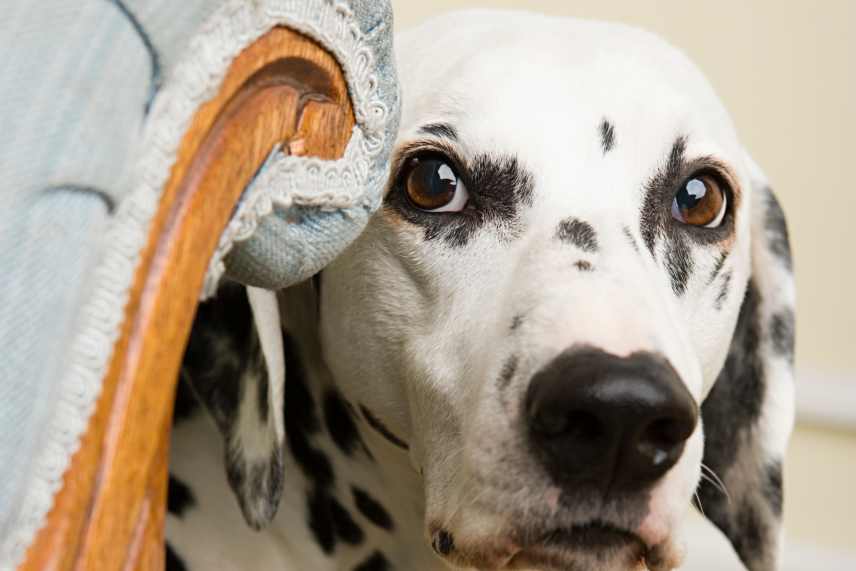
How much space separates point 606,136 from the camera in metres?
1.24

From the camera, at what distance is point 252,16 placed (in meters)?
0.65

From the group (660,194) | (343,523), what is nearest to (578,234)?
(660,194)

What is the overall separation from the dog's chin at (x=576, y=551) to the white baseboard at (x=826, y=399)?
5.08 feet

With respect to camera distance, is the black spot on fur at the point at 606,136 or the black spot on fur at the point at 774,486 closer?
the black spot on fur at the point at 606,136

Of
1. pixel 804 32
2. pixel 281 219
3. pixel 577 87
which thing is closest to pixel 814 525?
pixel 804 32

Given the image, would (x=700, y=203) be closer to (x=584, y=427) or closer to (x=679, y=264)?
(x=679, y=264)

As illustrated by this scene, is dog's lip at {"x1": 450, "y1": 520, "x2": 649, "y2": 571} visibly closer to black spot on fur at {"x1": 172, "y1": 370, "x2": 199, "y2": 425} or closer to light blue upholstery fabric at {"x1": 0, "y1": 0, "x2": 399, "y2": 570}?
black spot on fur at {"x1": 172, "y1": 370, "x2": 199, "y2": 425}

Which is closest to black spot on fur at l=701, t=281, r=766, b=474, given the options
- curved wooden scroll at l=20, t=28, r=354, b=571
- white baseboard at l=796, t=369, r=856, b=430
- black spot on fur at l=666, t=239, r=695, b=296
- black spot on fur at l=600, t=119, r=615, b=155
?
black spot on fur at l=666, t=239, r=695, b=296

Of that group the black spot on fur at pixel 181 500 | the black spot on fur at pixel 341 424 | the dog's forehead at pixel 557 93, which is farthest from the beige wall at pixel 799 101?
the black spot on fur at pixel 181 500

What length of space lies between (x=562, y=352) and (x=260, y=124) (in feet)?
1.37

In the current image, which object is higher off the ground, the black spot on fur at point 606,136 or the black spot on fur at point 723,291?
the black spot on fur at point 606,136

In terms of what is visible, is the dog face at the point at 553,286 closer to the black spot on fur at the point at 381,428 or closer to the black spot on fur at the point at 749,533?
→ the black spot on fur at the point at 381,428

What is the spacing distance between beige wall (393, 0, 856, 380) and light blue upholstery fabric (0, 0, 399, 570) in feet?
6.42

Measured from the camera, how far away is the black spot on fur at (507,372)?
1028mm
